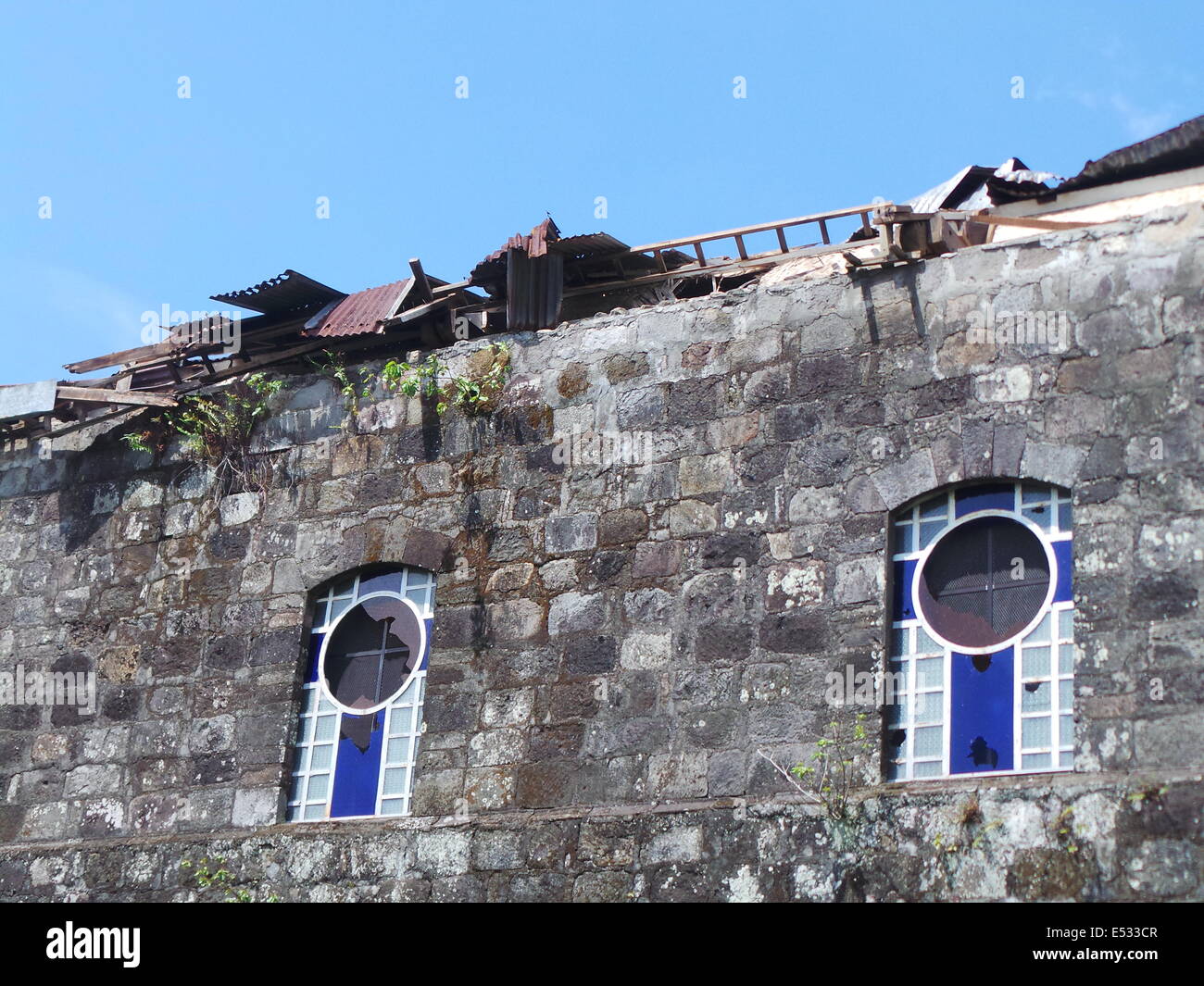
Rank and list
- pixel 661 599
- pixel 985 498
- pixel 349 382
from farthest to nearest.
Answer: pixel 349 382 < pixel 661 599 < pixel 985 498

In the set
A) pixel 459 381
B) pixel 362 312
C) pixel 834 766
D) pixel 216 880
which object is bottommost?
pixel 216 880

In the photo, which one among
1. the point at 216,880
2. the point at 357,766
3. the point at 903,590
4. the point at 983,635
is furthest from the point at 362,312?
the point at 983,635

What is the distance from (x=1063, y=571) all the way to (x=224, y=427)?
5701mm

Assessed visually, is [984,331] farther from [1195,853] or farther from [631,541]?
[1195,853]

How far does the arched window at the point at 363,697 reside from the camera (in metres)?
10.8

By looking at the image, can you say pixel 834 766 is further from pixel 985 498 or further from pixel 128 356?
pixel 128 356

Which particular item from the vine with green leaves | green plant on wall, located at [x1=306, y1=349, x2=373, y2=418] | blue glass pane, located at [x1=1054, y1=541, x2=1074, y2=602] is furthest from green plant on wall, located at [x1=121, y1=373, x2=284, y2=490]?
blue glass pane, located at [x1=1054, y1=541, x2=1074, y2=602]

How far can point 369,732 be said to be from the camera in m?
10.9

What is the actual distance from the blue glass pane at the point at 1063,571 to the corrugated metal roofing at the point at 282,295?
17.8 ft

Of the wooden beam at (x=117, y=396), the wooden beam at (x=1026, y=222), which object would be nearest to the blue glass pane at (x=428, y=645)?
the wooden beam at (x=117, y=396)

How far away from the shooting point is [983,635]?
9391 millimetres

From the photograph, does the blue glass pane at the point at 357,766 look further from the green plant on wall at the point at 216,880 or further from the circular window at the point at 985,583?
the circular window at the point at 985,583

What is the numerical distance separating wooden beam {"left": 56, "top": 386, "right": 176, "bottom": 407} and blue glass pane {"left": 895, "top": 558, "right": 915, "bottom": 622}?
5272 mm
